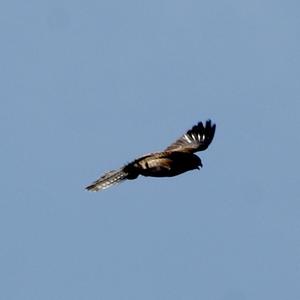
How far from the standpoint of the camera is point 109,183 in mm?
27953

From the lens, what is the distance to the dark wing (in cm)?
3197

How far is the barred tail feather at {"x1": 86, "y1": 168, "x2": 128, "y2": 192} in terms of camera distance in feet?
91.6

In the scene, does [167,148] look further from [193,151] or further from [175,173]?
[175,173]

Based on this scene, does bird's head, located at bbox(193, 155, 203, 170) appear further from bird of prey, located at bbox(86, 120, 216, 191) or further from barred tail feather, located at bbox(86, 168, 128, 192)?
barred tail feather, located at bbox(86, 168, 128, 192)

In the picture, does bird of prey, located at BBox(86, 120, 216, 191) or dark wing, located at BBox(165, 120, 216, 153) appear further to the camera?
dark wing, located at BBox(165, 120, 216, 153)

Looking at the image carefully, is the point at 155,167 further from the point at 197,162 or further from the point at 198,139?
the point at 198,139

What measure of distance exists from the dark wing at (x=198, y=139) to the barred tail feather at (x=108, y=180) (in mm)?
3922

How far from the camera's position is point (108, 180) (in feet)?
92.1

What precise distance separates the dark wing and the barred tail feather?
392 centimetres

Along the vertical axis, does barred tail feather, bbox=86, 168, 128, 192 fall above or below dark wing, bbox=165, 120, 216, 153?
below

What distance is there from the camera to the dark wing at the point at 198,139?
32.0 metres

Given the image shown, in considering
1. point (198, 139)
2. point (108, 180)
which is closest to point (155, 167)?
point (108, 180)

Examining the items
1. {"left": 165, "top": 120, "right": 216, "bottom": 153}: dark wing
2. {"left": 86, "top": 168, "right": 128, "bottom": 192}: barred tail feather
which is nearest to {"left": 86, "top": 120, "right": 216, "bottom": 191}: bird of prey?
{"left": 86, "top": 168, "right": 128, "bottom": 192}: barred tail feather

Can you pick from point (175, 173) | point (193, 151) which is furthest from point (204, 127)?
point (175, 173)
